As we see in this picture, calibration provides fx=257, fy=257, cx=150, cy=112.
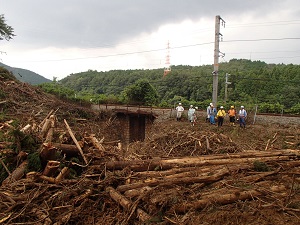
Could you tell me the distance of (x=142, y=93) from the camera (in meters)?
27.1

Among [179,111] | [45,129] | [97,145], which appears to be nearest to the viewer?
[97,145]

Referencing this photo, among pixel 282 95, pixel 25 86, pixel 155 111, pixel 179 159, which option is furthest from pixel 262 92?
pixel 179 159

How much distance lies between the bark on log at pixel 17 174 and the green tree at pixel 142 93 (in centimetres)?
2217

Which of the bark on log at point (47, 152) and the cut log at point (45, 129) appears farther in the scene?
the cut log at point (45, 129)

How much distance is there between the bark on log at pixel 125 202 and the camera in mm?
3453

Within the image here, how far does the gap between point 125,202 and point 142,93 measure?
23557 mm

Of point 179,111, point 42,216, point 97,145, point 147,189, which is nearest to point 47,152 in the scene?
point 42,216

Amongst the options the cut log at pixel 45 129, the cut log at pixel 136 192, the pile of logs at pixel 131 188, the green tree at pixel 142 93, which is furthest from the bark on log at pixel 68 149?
the green tree at pixel 142 93

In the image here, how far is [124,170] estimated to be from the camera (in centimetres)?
493

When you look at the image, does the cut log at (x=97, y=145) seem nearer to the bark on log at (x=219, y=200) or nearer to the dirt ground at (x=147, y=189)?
the dirt ground at (x=147, y=189)

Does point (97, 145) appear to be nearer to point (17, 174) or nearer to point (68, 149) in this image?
point (68, 149)

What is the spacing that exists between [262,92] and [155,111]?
3108 cm

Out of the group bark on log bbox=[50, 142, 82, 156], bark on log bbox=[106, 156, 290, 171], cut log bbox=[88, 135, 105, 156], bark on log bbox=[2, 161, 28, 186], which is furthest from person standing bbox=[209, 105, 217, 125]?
bark on log bbox=[2, 161, 28, 186]

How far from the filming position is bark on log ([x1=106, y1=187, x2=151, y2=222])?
3453 millimetres
